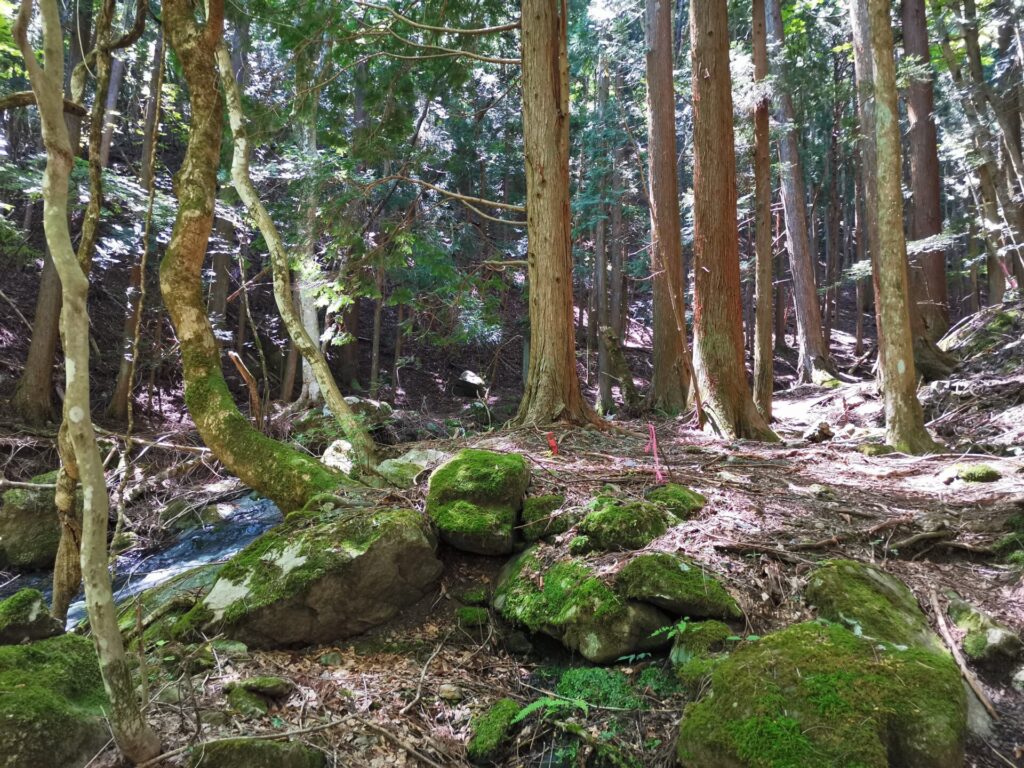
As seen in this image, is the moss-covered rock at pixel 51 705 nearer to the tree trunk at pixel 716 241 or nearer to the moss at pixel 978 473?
the moss at pixel 978 473

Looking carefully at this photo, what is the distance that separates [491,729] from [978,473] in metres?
4.64

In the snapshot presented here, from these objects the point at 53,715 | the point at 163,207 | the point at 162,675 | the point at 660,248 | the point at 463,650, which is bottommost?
the point at 463,650

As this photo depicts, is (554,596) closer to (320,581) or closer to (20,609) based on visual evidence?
(320,581)

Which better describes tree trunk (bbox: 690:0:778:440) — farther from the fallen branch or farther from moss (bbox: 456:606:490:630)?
moss (bbox: 456:606:490:630)

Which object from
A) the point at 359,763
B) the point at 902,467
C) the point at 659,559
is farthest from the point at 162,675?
the point at 902,467

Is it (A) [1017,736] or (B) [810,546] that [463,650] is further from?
(A) [1017,736]

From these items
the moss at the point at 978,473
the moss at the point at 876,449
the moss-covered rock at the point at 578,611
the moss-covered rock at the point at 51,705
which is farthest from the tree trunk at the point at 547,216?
the moss-covered rock at the point at 51,705

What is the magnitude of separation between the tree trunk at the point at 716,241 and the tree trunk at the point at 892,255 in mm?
1485

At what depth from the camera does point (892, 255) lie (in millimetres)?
6238

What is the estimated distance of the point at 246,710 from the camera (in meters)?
2.68

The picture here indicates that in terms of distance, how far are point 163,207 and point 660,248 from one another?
8.90m

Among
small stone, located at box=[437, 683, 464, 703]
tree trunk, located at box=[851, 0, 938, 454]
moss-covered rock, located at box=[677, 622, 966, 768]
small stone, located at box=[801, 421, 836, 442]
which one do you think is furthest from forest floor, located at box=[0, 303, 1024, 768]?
small stone, located at box=[801, 421, 836, 442]

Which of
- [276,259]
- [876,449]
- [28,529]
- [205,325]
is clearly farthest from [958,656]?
[28,529]

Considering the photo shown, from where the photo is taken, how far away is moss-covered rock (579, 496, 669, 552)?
12.5 ft
